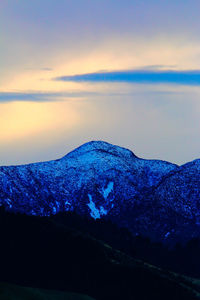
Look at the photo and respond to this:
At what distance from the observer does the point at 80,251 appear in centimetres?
16300

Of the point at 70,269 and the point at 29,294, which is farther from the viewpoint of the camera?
the point at 70,269

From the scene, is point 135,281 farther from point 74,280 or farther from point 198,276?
point 198,276

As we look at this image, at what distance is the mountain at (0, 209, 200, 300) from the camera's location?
138000 millimetres

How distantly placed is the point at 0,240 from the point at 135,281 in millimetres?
35729

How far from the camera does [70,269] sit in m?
149

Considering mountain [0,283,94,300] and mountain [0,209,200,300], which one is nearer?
mountain [0,283,94,300]

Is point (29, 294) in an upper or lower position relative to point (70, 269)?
lower

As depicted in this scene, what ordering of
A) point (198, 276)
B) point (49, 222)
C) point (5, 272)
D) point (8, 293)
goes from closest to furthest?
point (8, 293) < point (5, 272) < point (49, 222) < point (198, 276)

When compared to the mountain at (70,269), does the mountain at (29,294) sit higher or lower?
lower

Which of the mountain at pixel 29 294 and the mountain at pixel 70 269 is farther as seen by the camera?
the mountain at pixel 70 269

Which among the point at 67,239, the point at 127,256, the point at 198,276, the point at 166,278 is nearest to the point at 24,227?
the point at 67,239

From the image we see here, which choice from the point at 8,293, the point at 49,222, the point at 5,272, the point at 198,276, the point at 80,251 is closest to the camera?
the point at 8,293

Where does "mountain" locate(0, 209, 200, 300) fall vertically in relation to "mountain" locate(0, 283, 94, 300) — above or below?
above

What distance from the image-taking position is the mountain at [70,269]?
138000 mm
